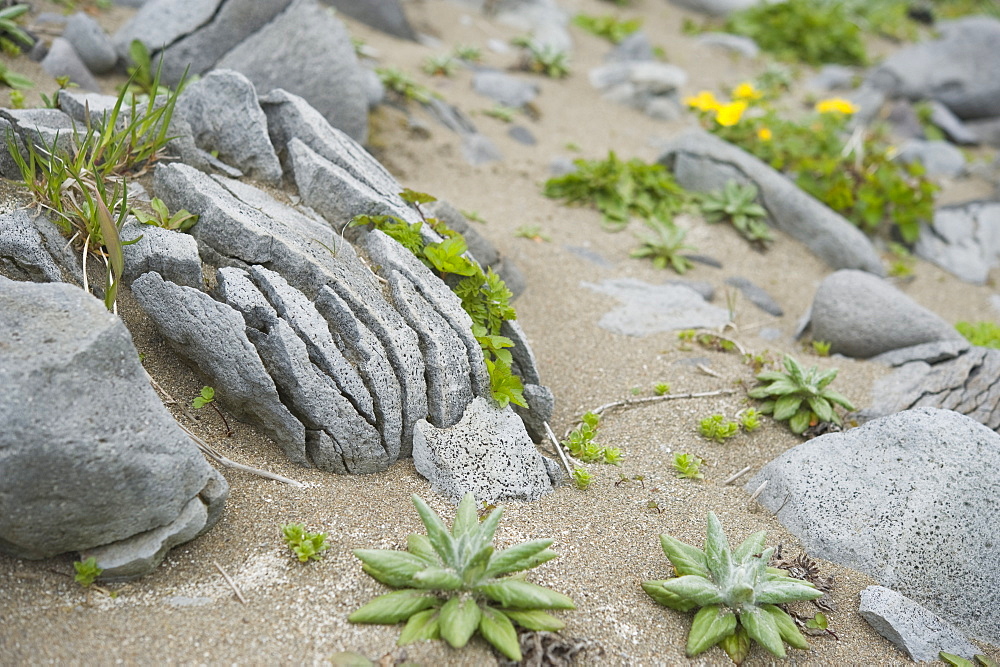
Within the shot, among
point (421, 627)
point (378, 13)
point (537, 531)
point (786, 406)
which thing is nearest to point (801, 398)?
point (786, 406)

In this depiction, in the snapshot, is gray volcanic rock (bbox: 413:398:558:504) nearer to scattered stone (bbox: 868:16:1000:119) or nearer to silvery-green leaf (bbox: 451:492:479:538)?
silvery-green leaf (bbox: 451:492:479:538)

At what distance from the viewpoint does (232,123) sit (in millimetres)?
4883

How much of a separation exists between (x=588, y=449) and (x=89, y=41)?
Result: 5893mm

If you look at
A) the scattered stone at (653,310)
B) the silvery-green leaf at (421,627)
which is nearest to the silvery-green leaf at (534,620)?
the silvery-green leaf at (421,627)

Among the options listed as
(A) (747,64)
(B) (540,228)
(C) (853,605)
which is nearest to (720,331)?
(B) (540,228)

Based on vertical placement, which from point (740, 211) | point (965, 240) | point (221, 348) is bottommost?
point (965, 240)

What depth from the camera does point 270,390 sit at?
3676mm

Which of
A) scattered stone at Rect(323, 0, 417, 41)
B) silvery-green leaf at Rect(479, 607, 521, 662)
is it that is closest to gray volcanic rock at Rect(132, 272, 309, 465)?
silvery-green leaf at Rect(479, 607, 521, 662)

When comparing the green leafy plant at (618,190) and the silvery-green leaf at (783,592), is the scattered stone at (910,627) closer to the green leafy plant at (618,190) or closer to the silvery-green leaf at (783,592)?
the silvery-green leaf at (783,592)

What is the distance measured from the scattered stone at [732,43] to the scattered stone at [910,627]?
11.3 m

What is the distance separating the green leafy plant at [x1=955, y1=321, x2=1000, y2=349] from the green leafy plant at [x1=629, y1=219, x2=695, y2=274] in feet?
8.18

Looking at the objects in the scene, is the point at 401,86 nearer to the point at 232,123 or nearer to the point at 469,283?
the point at 232,123

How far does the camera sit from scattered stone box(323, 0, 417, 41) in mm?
10148

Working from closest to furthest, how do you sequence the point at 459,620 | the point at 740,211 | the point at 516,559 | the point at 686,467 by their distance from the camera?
the point at 459,620 < the point at 516,559 < the point at 686,467 < the point at 740,211
